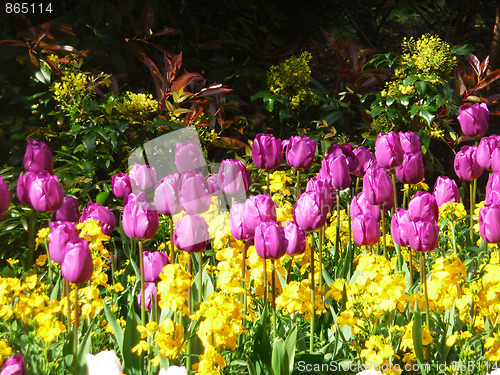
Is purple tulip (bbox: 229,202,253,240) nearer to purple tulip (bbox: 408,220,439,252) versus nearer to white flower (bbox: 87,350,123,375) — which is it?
purple tulip (bbox: 408,220,439,252)

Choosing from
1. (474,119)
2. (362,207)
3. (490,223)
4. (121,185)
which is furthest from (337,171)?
(474,119)

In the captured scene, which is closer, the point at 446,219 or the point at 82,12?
the point at 446,219

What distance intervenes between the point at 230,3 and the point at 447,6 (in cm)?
227

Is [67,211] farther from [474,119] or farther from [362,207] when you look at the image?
[474,119]

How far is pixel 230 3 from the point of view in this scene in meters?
3.84

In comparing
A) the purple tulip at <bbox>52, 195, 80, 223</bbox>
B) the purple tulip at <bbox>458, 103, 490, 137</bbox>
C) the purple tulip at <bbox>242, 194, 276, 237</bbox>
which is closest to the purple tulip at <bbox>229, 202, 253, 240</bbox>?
the purple tulip at <bbox>242, 194, 276, 237</bbox>

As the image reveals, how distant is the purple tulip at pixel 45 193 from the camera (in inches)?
62.4

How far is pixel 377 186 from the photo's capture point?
177 cm

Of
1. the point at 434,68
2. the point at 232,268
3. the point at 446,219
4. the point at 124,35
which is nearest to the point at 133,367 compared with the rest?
the point at 232,268

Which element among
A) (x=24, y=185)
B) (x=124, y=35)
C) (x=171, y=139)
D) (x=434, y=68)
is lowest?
(x=24, y=185)

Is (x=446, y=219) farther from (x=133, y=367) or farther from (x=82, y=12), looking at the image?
(x=82, y=12)

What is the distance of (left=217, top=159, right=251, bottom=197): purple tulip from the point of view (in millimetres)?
1812

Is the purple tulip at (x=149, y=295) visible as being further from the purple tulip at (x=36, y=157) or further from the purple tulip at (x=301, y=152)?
the purple tulip at (x=301, y=152)

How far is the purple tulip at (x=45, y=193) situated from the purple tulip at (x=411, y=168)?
1.16m
